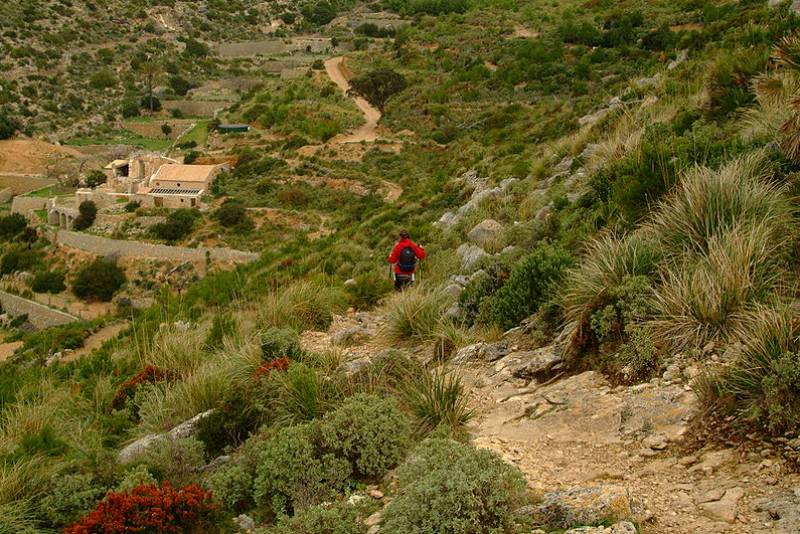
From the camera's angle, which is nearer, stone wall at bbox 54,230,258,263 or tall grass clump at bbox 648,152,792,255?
tall grass clump at bbox 648,152,792,255

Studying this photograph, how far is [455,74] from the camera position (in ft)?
144

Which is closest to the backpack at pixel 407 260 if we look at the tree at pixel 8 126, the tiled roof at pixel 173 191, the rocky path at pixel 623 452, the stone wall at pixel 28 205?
the rocky path at pixel 623 452

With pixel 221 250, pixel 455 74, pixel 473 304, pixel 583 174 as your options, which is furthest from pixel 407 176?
pixel 473 304

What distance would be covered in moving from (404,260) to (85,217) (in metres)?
32.4

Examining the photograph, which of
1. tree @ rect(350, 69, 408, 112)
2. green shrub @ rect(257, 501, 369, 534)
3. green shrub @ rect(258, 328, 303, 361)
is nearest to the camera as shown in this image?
green shrub @ rect(257, 501, 369, 534)

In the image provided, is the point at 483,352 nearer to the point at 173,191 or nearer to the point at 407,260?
the point at 407,260

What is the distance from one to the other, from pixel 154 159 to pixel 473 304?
38266mm

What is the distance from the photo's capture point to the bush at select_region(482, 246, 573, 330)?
6496 mm

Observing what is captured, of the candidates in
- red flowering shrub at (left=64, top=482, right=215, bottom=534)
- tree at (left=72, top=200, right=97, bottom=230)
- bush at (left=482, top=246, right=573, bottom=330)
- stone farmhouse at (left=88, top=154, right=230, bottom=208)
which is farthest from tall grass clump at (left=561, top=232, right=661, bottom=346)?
tree at (left=72, top=200, right=97, bottom=230)

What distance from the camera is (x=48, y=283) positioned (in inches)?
1303

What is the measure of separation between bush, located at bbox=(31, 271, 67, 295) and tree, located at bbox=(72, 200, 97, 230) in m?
4.45

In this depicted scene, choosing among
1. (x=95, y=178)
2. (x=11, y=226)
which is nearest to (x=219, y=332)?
(x=11, y=226)

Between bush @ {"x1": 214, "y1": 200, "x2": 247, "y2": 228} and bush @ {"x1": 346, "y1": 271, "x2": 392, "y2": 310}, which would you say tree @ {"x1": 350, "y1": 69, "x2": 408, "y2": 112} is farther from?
bush @ {"x1": 346, "y1": 271, "x2": 392, "y2": 310}

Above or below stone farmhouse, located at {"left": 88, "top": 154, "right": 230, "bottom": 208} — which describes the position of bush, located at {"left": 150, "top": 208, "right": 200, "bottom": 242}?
below
